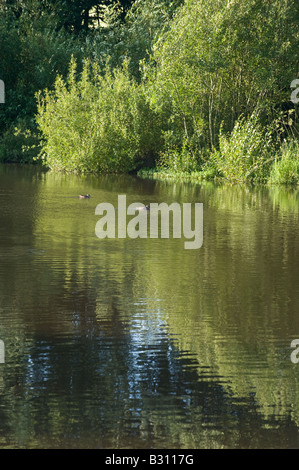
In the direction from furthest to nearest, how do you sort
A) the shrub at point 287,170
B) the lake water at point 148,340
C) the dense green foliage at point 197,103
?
the dense green foliage at point 197,103 → the shrub at point 287,170 → the lake water at point 148,340

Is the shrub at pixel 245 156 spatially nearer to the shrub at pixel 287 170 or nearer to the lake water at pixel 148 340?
the shrub at pixel 287 170

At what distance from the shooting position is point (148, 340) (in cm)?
682

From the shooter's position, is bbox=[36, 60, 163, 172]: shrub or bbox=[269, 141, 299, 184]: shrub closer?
bbox=[269, 141, 299, 184]: shrub

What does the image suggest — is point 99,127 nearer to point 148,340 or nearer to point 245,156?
point 245,156

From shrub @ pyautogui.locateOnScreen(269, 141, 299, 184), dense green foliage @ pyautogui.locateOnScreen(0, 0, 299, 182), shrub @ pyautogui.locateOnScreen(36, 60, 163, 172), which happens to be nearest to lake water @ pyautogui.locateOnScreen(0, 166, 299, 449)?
shrub @ pyautogui.locateOnScreen(269, 141, 299, 184)

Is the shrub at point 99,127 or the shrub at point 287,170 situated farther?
the shrub at point 99,127

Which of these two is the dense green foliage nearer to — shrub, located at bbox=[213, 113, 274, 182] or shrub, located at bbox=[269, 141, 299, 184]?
shrub, located at bbox=[213, 113, 274, 182]

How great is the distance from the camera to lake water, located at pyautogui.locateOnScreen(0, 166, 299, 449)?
15.9 ft

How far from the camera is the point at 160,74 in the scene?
30.1 meters

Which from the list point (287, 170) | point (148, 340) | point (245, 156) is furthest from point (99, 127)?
point (148, 340)

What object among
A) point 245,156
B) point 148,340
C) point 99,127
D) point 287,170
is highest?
point 99,127

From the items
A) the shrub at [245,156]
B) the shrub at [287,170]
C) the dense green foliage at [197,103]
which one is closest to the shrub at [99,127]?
the dense green foliage at [197,103]

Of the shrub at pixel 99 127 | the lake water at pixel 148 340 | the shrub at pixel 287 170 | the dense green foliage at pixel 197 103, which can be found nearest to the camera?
the lake water at pixel 148 340

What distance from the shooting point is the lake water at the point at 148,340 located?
15.9 ft
